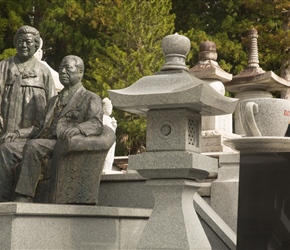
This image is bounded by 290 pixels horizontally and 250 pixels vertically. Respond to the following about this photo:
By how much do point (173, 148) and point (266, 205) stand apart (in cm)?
181

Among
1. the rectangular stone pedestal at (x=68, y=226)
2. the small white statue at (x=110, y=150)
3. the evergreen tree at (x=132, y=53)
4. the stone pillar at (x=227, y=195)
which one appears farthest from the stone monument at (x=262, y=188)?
the evergreen tree at (x=132, y=53)

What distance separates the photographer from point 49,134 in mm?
7660

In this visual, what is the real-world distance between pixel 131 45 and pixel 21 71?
14.7 meters

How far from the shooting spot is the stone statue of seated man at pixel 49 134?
7203 millimetres

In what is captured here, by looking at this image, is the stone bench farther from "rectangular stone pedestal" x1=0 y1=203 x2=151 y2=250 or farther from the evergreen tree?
the evergreen tree

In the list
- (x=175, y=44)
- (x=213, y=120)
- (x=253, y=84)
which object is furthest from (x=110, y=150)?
(x=175, y=44)

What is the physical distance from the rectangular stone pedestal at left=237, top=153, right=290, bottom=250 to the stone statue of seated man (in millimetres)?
1755

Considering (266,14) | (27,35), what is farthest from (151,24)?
(27,35)

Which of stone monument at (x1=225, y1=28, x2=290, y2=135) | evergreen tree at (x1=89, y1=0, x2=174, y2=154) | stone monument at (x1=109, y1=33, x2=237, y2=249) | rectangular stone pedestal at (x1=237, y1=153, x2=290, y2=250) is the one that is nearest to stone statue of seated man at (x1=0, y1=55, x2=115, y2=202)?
stone monument at (x1=109, y1=33, x2=237, y2=249)

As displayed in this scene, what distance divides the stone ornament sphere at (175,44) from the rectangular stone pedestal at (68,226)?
185 centimetres

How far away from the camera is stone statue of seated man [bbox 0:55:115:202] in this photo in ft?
23.6

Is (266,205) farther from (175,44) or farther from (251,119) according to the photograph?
(175,44)

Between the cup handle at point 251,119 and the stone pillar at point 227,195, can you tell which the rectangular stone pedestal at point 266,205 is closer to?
the cup handle at point 251,119

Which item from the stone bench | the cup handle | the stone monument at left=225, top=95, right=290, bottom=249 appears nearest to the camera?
the stone bench
